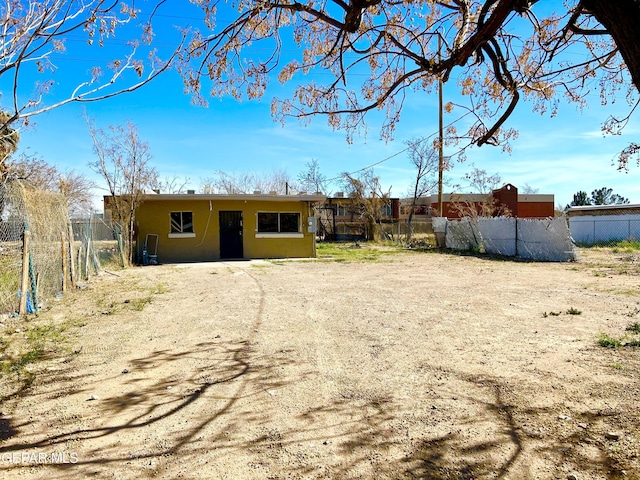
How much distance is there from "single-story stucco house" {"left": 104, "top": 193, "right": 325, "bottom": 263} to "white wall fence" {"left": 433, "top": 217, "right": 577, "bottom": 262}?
852cm

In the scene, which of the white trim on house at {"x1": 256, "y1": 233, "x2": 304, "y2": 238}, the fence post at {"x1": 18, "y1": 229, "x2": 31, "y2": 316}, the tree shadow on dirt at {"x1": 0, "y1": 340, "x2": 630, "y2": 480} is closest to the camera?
the tree shadow on dirt at {"x1": 0, "y1": 340, "x2": 630, "y2": 480}

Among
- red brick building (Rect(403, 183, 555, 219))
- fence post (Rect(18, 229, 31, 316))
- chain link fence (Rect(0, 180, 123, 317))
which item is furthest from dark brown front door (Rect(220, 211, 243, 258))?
red brick building (Rect(403, 183, 555, 219))

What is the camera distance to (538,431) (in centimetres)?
297

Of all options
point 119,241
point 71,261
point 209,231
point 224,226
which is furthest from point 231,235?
point 71,261

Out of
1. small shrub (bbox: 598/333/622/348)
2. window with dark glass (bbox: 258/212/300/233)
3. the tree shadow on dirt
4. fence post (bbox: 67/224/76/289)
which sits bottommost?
the tree shadow on dirt

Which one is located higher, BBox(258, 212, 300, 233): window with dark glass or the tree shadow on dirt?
BBox(258, 212, 300, 233): window with dark glass

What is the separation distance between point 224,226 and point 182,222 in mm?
1760

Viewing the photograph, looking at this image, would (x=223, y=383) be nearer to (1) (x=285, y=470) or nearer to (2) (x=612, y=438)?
(1) (x=285, y=470)

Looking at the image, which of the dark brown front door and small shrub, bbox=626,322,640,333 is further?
the dark brown front door

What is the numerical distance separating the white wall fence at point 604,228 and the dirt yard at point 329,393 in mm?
19857

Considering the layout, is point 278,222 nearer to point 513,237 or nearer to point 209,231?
point 209,231

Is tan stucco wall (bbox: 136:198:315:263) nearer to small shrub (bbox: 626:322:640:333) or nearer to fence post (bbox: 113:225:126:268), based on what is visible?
fence post (bbox: 113:225:126:268)

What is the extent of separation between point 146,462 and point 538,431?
2.77 meters

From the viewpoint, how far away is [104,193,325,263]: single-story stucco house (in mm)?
16828
